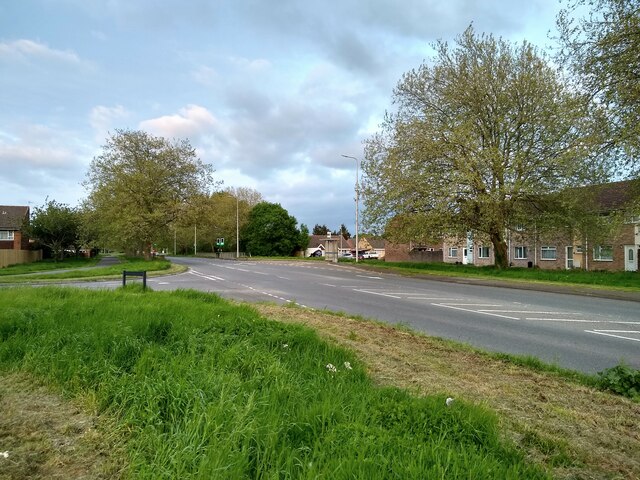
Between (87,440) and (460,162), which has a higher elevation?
(460,162)

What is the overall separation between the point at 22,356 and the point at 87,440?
2920 millimetres

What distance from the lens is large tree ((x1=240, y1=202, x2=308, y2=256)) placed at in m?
83.8

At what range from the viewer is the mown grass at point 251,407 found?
9.19ft

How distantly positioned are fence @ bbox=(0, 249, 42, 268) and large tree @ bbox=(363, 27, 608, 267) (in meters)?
40.4

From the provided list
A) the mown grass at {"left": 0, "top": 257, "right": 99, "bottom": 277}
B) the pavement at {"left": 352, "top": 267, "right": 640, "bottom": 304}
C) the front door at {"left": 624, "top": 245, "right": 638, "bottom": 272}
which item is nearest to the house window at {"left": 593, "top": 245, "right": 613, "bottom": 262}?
the front door at {"left": 624, "top": 245, "right": 638, "bottom": 272}

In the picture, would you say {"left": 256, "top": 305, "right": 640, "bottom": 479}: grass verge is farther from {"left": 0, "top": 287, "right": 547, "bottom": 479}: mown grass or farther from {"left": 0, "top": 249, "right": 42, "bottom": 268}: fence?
{"left": 0, "top": 249, "right": 42, "bottom": 268}: fence

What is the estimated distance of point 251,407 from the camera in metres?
3.40

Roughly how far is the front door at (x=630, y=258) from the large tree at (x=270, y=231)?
187ft

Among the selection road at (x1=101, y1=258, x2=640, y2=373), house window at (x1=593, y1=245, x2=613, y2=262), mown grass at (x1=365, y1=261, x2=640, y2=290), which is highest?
house window at (x1=593, y1=245, x2=613, y2=262)

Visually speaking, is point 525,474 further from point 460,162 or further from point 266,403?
point 460,162

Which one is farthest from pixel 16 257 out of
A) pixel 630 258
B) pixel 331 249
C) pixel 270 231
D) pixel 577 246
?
pixel 630 258

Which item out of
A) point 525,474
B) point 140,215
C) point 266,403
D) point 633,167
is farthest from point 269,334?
point 140,215

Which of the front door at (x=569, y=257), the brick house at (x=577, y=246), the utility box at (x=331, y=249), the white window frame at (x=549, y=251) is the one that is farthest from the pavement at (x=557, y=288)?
the utility box at (x=331, y=249)

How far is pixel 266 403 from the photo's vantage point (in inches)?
139
